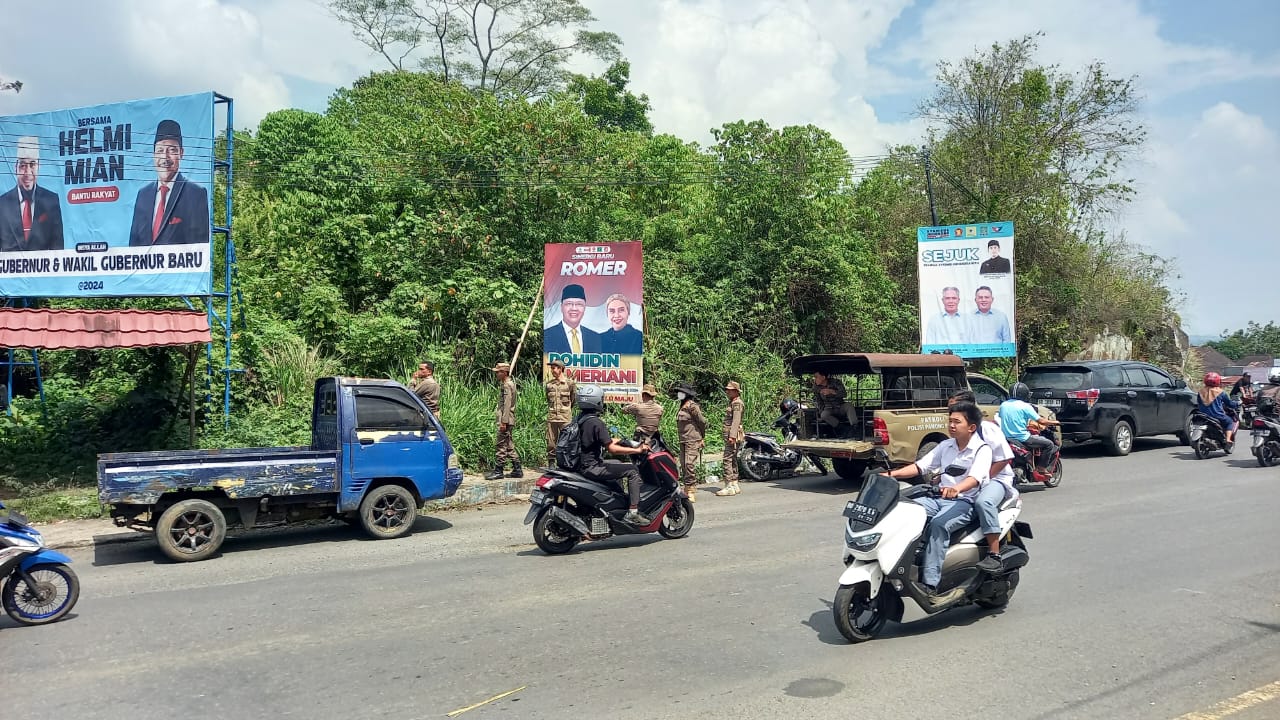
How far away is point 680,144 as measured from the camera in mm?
→ 29016

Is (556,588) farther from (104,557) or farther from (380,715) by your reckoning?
(104,557)

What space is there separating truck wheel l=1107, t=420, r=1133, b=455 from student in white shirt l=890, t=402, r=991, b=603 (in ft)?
40.4

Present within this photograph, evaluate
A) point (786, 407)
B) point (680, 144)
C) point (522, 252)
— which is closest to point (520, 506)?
point (786, 407)

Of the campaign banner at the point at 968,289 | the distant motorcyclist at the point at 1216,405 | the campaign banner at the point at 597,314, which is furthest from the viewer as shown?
the campaign banner at the point at 968,289

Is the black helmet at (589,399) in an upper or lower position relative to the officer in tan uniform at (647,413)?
upper

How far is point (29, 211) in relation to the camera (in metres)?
14.7

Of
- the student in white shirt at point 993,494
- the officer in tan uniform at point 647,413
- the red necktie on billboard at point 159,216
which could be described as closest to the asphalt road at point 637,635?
the student in white shirt at point 993,494

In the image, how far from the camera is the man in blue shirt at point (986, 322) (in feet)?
70.2

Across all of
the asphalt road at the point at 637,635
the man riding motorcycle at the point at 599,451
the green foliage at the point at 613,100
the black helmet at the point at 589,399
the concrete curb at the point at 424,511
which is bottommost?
the asphalt road at the point at 637,635

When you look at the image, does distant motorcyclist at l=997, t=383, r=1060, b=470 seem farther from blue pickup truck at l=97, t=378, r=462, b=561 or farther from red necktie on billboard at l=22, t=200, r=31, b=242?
red necktie on billboard at l=22, t=200, r=31, b=242

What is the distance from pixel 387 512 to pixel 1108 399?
13.5 m

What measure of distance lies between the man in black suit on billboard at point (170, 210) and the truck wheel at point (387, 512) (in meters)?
6.38

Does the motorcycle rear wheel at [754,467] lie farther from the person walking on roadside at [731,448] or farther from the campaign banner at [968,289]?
the campaign banner at [968,289]

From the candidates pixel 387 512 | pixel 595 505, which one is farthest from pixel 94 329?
pixel 595 505
